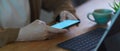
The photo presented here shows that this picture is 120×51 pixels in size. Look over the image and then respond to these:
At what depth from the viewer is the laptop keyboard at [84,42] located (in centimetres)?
109

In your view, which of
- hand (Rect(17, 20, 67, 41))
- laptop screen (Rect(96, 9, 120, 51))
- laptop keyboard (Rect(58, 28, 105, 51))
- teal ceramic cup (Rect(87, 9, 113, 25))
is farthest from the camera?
teal ceramic cup (Rect(87, 9, 113, 25))

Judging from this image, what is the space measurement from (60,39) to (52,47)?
99mm

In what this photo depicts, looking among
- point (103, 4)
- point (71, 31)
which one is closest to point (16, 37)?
point (71, 31)

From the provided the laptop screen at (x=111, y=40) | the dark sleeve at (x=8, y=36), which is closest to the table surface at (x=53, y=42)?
the dark sleeve at (x=8, y=36)

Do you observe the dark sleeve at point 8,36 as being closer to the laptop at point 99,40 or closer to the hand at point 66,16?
the laptop at point 99,40

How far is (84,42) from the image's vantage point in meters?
1.15

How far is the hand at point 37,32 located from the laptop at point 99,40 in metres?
0.10

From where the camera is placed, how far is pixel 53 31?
1227mm

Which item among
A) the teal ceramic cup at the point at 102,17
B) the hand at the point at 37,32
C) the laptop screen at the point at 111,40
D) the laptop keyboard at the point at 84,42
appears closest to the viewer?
the laptop screen at the point at 111,40

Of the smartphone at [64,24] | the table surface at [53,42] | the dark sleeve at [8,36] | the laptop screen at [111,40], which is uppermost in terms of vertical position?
the laptop screen at [111,40]

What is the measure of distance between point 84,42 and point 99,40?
72 mm

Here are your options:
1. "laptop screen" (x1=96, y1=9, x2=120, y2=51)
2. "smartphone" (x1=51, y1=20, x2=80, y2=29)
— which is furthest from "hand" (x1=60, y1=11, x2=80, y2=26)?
"laptop screen" (x1=96, y1=9, x2=120, y2=51)

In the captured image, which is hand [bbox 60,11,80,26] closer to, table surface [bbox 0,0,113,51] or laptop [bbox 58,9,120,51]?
table surface [bbox 0,0,113,51]

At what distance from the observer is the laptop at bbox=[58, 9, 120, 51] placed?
84cm
